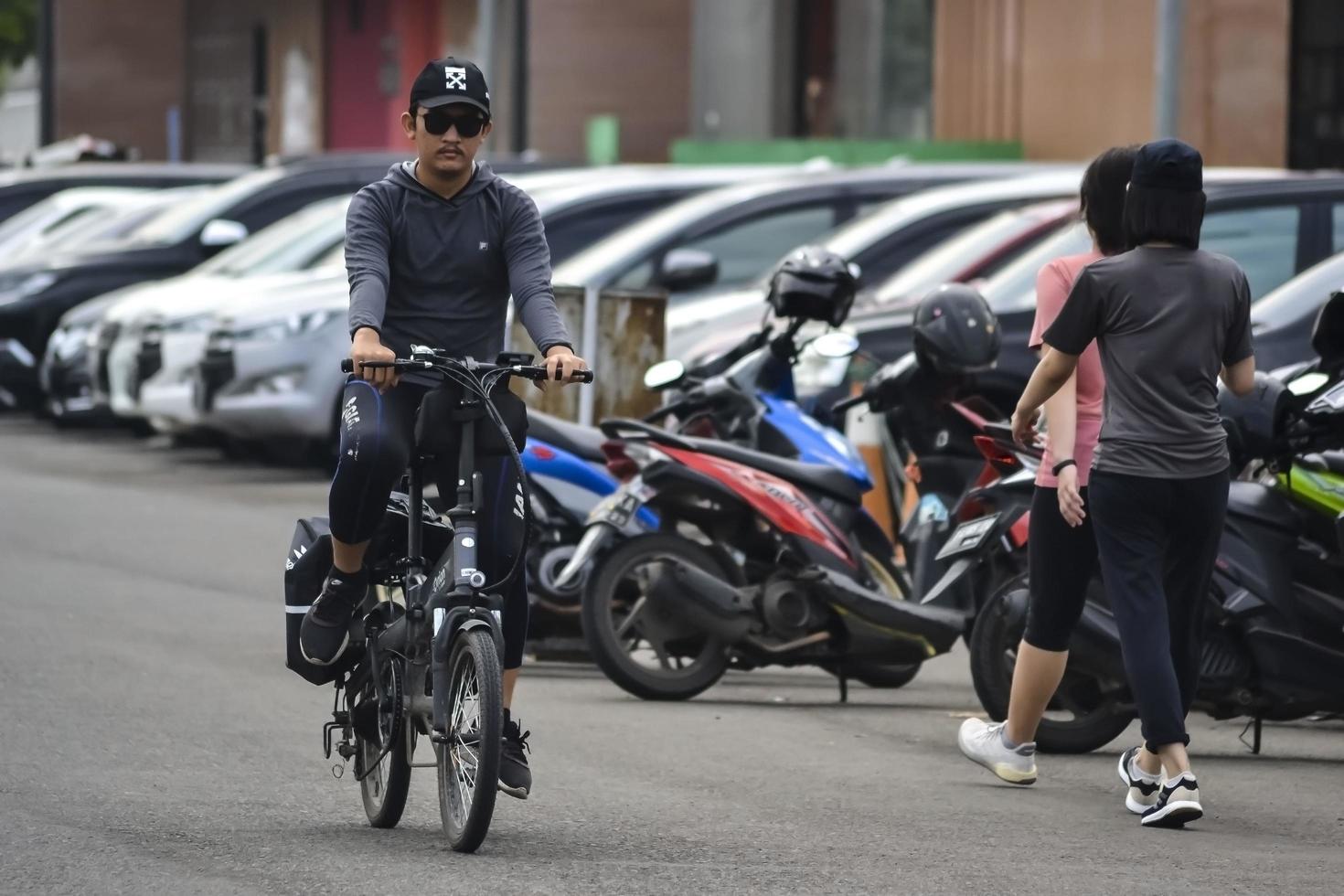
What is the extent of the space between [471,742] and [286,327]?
10205mm

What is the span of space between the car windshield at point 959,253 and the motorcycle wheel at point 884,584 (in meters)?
3.89

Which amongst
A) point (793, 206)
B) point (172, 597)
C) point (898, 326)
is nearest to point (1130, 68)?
point (793, 206)

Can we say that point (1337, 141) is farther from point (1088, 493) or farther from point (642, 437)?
point (1088, 493)

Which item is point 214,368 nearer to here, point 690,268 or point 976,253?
point 690,268

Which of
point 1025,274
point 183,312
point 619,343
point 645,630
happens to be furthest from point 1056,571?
point 183,312

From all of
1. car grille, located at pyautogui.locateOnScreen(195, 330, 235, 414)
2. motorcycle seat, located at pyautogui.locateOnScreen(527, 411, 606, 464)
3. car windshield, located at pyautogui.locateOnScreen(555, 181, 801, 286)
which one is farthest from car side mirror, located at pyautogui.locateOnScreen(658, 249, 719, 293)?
motorcycle seat, located at pyautogui.locateOnScreen(527, 411, 606, 464)

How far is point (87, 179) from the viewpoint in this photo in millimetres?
24500

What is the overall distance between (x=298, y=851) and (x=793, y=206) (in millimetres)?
10033

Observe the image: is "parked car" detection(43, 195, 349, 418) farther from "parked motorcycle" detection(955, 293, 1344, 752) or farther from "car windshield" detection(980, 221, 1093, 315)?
"parked motorcycle" detection(955, 293, 1344, 752)

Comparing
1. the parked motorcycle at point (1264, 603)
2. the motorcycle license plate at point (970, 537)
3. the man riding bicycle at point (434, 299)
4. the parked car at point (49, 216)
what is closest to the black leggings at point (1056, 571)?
the parked motorcycle at point (1264, 603)

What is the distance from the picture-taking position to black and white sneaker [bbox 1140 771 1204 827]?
22.0 feet

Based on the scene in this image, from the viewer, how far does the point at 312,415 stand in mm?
15758

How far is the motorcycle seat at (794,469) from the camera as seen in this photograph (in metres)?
9.23

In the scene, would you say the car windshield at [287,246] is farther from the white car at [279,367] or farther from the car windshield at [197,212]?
the white car at [279,367]
